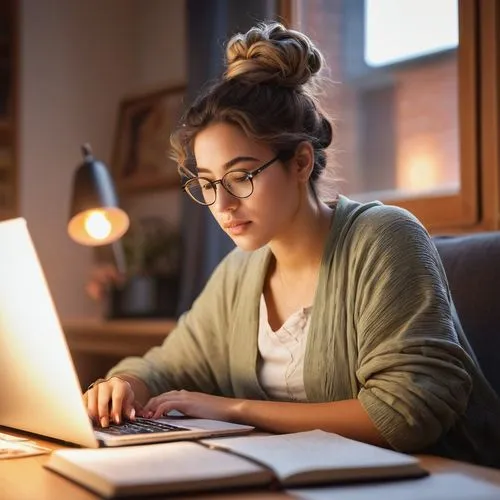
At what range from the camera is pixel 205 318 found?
184cm

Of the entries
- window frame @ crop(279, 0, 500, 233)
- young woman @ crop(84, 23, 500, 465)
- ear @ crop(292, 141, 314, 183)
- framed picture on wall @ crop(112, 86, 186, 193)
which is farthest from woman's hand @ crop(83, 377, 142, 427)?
framed picture on wall @ crop(112, 86, 186, 193)

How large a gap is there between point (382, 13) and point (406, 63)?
0.16 metres

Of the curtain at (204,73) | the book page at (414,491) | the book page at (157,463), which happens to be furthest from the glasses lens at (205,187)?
the curtain at (204,73)

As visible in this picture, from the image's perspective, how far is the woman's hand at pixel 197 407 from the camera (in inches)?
54.3

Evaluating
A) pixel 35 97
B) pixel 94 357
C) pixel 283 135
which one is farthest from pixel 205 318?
pixel 35 97

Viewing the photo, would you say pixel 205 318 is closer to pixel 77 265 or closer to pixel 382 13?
pixel 382 13

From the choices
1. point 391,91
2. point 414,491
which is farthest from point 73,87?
point 414,491

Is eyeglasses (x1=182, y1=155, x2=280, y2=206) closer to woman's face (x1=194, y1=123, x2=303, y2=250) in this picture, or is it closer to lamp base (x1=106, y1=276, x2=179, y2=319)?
woman's face (x1=194, y1=123, x2=303, y2=250)

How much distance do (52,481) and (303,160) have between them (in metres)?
0.80

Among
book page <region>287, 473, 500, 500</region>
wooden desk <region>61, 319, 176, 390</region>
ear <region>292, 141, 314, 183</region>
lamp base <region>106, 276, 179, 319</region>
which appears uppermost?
ear <region>292, 141, 314, 183</region>

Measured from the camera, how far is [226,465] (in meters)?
0.94

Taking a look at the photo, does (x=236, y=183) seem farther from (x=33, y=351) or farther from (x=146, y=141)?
(x=146, y=141)

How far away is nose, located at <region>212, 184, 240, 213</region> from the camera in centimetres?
151

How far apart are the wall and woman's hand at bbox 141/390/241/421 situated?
204cm
